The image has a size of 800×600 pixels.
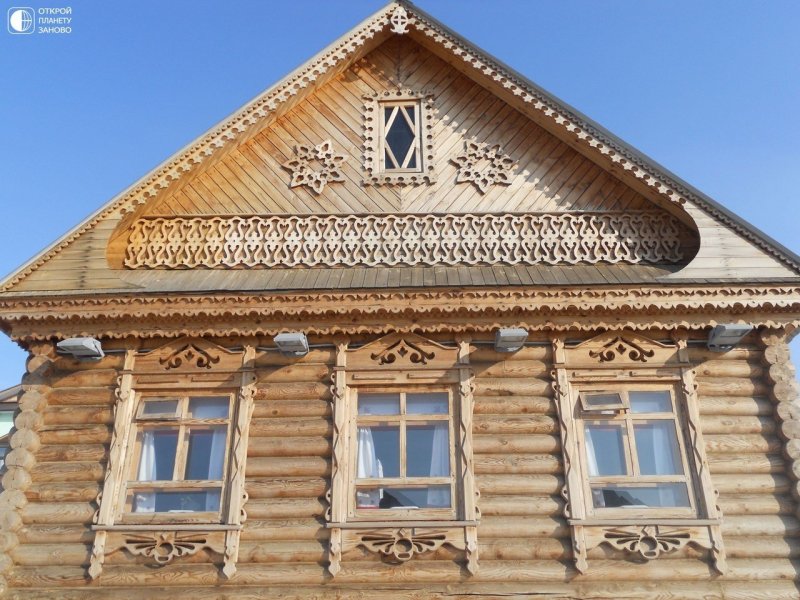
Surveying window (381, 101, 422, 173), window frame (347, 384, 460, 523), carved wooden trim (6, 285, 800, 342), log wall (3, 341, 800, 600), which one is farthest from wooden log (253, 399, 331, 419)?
window (381, 101, 422, 173)

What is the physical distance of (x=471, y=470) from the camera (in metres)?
8.23

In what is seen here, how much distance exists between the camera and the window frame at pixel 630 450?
8.05 meters

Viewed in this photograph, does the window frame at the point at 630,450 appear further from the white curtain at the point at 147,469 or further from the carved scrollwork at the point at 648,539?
the white curtain at the point at 147,469

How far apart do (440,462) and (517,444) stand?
94cm

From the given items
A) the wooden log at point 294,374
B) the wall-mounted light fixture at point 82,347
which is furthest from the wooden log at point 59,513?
the wooden log at point 294,374

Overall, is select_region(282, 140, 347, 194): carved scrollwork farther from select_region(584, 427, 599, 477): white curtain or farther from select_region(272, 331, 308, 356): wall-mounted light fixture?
select_region(584, 427, 599, 477): white curtain

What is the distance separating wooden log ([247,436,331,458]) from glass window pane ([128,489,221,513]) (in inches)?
25.8

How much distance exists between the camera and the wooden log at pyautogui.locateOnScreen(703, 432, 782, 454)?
8.30m

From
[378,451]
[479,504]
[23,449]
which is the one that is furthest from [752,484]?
[23,449]

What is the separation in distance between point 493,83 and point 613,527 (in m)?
6.39

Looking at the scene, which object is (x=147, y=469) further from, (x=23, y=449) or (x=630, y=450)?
(x=630, y=450)

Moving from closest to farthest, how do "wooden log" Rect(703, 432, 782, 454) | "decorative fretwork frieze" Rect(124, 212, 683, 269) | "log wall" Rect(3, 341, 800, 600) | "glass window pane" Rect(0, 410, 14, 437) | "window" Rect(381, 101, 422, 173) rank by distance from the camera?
"log wall" Rect(3, 341, 800, 600)
"wooden log" Rect(703, 432, 782, 454)
"decorative fretwork frieze" Rect(124, 212, 683, 269)
"window" Rect(381, 101, 422, 173)
"glass window pane" Rect(0, 410, 14, 437)

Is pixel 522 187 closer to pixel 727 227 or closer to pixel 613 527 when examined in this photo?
pixel 727 227

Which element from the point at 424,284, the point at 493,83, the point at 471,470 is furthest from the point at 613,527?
the point at 493,83
